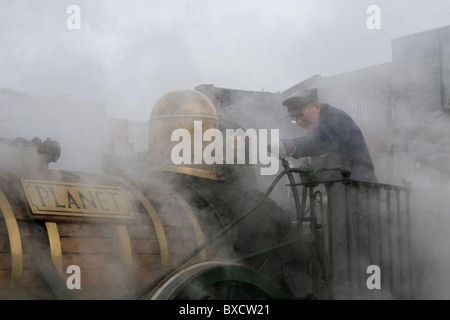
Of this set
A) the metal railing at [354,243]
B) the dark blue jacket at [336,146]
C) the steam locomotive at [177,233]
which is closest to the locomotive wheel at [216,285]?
the steam locomotive at [177,233]

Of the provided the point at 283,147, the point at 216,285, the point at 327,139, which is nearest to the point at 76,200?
the point at 216,285

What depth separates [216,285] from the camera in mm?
3111

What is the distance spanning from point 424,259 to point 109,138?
2.88 meters

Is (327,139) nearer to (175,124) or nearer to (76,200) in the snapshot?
(175,124)

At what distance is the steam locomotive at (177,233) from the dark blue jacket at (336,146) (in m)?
0.24

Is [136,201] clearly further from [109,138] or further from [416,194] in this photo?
[416,194]

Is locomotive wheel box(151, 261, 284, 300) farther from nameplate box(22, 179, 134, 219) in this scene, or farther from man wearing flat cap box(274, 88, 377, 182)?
man wearing flat cap box(274, 88, 377, 182)

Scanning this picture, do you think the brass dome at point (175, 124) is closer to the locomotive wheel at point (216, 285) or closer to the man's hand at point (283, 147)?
the man's hand at point (283, 147)

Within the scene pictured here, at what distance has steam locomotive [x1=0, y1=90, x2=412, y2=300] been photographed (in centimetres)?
290

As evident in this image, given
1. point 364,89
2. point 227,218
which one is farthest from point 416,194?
point 227,218

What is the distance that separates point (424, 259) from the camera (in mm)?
4562

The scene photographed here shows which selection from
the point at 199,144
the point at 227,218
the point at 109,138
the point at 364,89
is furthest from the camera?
the point at 364,89

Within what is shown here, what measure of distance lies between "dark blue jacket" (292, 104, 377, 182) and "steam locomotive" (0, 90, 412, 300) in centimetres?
24

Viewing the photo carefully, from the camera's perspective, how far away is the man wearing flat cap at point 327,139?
399 centimetres
